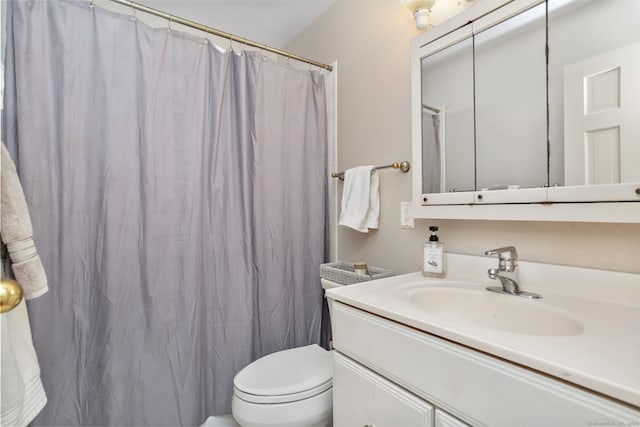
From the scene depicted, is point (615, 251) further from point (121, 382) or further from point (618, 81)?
point (121, 382)

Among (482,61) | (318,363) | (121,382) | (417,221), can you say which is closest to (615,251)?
(417,221)

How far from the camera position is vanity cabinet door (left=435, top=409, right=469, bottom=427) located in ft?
2.07

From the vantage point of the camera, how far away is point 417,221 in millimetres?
1305

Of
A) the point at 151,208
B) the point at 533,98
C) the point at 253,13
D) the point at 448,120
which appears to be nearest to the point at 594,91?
the point at 533,98

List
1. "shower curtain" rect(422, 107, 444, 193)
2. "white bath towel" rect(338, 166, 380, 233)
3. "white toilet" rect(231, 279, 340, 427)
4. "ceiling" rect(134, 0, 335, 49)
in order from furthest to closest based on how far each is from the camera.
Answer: "ceiling" rect(134, 0, 335, 49) → "white bath towel" rect(338, 166, 380, 233) → "shower curtain" rect(422, 107, 444, 193) → "white toilet" rect(231, 279, 340, 427)

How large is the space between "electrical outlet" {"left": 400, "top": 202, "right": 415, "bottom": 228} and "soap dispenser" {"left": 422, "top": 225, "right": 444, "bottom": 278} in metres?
0.18

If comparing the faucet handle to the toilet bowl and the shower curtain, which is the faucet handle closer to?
the shower curtain

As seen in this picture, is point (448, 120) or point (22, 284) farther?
point (448, 120)

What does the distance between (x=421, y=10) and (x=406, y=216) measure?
0.86 metres

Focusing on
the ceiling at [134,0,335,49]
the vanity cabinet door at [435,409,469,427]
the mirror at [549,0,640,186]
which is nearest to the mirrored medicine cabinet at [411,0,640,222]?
the mirror at [549,0,640,186]

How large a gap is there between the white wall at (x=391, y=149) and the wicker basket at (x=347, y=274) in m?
0.06

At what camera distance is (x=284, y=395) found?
3.45 feet

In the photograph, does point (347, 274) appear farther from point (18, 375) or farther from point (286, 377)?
point (18, 375)

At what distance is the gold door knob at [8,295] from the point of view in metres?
0.40
